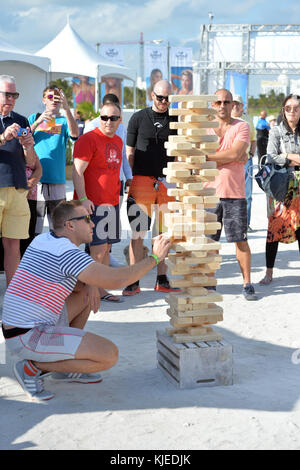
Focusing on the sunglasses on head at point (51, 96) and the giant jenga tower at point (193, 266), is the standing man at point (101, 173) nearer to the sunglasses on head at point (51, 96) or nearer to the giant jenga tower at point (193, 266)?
the sunglasses on head at point (51, 96)

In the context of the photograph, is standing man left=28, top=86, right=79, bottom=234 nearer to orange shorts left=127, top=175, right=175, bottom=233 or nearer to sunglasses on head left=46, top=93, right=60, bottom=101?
sunglasses on head left=46, top=93, right=60, bottom=101

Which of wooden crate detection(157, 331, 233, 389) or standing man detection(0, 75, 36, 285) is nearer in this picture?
wooden crate detection(157, 331, 233, 389)

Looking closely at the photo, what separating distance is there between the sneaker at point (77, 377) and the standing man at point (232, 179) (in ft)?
7.61

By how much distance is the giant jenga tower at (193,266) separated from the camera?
3.77 m

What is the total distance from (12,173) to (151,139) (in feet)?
5.12

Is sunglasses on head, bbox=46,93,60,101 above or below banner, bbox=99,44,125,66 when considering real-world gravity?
below

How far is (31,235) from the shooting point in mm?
6141

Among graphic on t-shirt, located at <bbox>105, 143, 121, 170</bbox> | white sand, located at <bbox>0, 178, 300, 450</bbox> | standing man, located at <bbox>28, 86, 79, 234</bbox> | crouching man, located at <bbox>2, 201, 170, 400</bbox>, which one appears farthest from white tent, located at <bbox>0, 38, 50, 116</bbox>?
crouching man, located at <bbox>2, 201, 170, 400</bbox>

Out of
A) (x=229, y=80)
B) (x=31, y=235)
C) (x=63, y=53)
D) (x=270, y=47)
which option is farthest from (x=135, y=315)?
(x=270, y=47)

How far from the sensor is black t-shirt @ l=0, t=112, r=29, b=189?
5.04 metres

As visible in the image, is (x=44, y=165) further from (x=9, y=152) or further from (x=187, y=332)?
(x=187, y=332)

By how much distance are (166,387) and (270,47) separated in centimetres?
2570

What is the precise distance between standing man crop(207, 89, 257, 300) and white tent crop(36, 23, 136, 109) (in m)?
13.0

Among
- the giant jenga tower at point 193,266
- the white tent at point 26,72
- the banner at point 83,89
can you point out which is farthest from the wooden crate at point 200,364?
the banner at point 83,89
